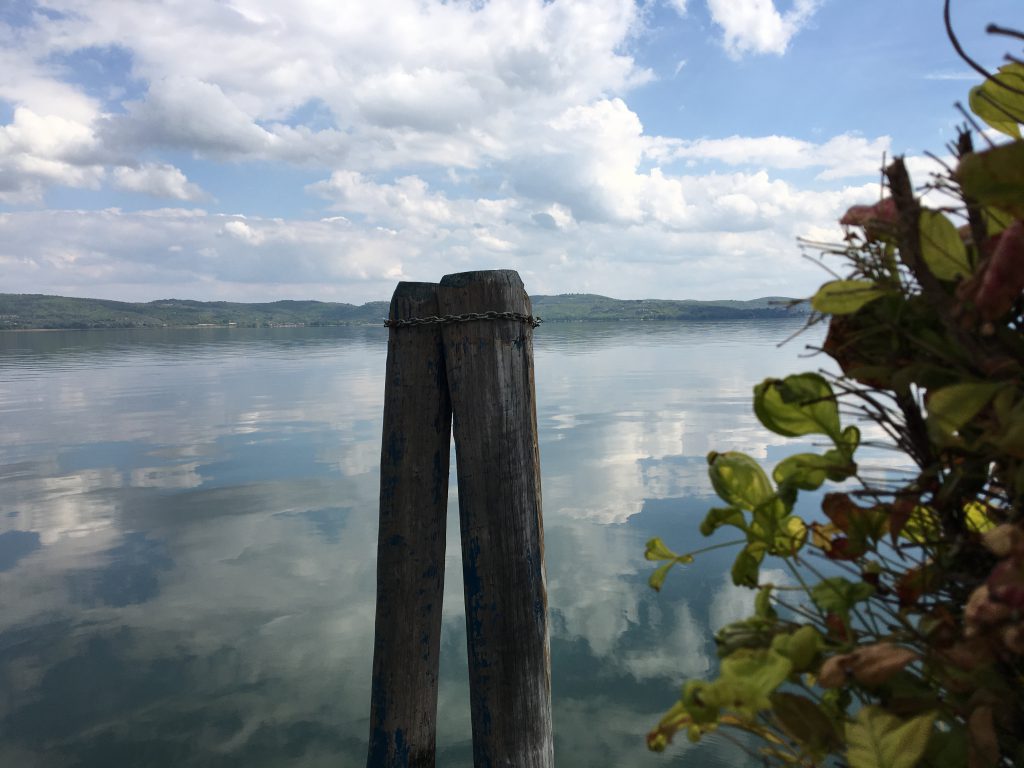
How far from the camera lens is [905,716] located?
0.62 meters

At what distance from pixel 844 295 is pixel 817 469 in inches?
7.4

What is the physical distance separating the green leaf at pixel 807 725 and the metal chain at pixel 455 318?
2.34 meters

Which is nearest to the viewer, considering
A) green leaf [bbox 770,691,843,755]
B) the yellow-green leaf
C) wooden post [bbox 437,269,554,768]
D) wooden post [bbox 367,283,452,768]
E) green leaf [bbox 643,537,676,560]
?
green leaf [bbox 770,691,843,755]

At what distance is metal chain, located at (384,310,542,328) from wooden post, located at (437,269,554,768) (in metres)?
0.02

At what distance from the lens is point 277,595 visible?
6082mm

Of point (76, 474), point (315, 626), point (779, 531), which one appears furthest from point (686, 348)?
point (779, 531)

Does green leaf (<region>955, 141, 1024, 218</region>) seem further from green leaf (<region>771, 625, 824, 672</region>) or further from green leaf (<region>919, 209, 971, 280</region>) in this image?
green leaf (<region>771, 625, 824, 672</region>)

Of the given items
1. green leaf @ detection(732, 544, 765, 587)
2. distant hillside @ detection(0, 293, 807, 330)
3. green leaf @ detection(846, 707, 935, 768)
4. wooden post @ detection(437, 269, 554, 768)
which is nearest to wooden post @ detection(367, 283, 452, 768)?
wooden post @ detection(437, 269, 554, 768)

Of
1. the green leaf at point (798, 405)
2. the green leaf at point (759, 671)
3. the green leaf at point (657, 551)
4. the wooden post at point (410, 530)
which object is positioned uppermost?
the green leaf at point (798, 405)

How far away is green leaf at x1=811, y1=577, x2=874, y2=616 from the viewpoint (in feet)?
2.21

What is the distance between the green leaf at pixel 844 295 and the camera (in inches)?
25.4

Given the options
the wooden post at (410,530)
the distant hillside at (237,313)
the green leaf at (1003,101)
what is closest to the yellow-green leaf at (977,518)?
the green leaf at (1003,101)

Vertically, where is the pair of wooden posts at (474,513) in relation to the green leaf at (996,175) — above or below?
below

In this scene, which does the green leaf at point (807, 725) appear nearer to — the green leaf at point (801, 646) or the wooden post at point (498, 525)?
the green leaf at point (801, 646)
